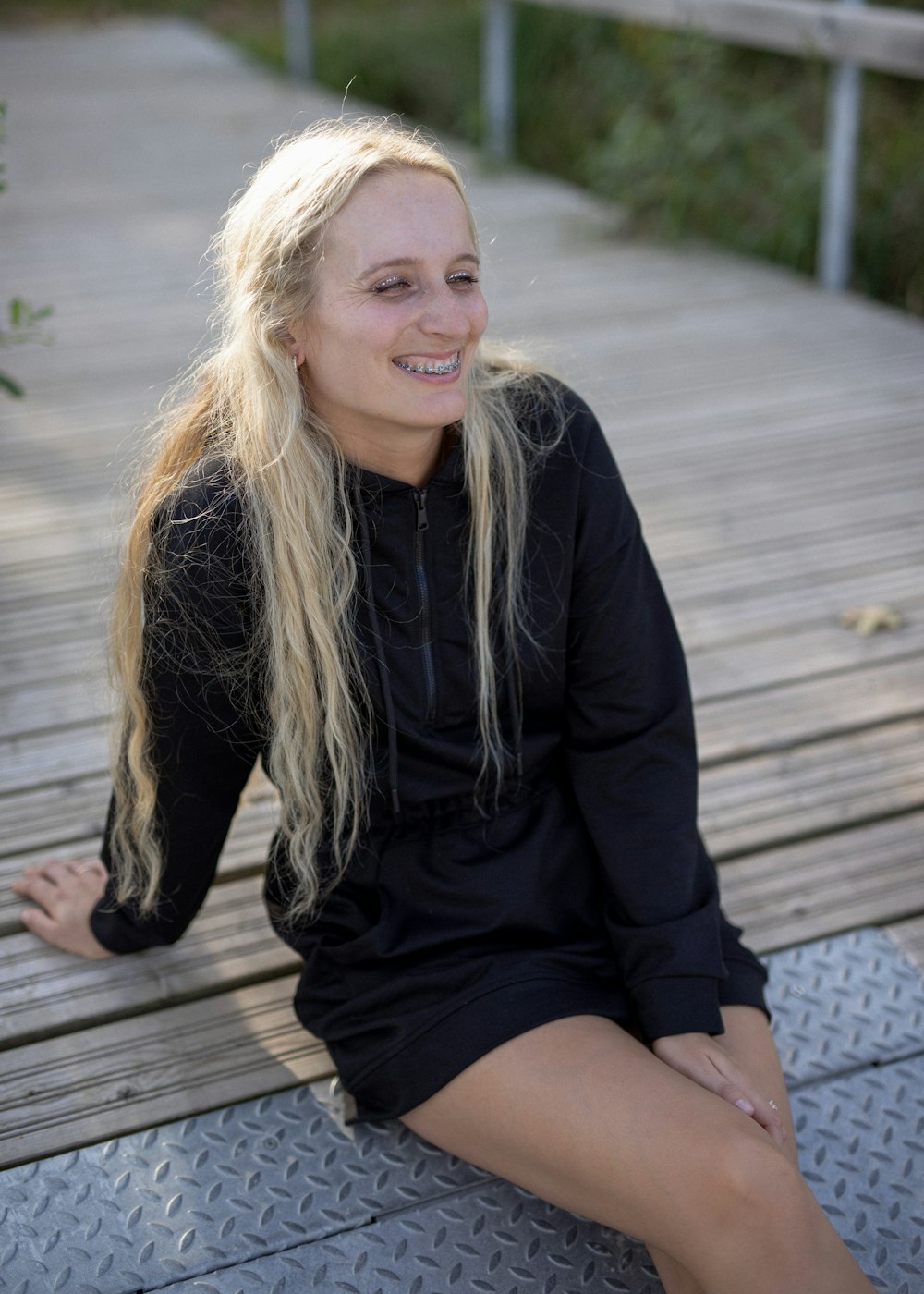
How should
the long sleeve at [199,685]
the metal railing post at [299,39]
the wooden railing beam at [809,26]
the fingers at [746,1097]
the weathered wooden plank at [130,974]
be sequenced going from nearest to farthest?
the fingers at [746,1097] < the long sleeve at [199,685] < the weathered wooden plank at [130,974] < the wooden railing beam at [809,26] < the metal railing post at [299,39]

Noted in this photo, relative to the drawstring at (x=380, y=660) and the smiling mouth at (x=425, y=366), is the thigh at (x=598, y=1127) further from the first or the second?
the smiling mouth at (x=425, y=366)

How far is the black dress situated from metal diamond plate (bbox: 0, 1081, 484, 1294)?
3.2 inches

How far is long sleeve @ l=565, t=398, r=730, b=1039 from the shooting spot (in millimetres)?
1577

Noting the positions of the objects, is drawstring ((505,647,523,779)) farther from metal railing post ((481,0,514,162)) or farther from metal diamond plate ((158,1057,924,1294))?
metal railing post ((481,0,514,162))

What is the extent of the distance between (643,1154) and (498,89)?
6334mm

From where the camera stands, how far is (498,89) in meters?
6.78

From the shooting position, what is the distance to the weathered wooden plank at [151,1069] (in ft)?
5.40

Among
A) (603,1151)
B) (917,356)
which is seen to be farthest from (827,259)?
(603,1151)

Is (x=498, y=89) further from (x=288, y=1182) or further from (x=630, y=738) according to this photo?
(x=288, y=1182)

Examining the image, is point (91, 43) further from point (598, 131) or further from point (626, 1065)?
point (626, 1065)

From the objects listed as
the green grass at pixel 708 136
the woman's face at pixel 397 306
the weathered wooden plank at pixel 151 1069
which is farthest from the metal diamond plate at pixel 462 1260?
the green grass at pixel 708 136

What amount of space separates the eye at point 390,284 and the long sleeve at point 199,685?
0.91 ft

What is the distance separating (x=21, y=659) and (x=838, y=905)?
1.57 meters

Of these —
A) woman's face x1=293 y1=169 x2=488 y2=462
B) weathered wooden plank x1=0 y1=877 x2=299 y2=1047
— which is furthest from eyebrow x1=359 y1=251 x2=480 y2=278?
weathered wooden plank x1=0 y1=877 x2=299 y2=1047
